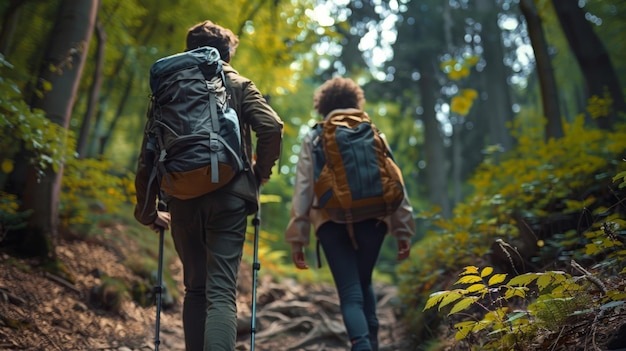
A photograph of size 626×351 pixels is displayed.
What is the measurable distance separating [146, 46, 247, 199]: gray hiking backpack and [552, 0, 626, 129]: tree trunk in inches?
198

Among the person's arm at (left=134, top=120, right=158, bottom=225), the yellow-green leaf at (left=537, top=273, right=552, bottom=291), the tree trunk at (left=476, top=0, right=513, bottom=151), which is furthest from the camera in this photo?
the tree trunk at (left=476, top=0, right=513, bottom=151)

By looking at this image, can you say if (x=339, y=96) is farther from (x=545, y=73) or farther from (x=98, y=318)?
(x=545, y=73)

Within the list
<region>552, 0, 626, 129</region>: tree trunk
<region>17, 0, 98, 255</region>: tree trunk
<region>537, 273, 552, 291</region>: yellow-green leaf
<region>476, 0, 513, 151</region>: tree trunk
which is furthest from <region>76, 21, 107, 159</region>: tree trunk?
<region>476, 0, 513, 151</region>: tree trunk

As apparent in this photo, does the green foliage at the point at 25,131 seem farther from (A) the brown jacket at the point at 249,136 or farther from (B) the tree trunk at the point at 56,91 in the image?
(A) the brown jacket at the point at 249,136

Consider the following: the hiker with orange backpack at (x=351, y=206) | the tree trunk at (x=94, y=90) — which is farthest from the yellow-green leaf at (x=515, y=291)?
the tree trunk at (x=94, y=90)

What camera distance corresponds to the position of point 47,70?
5.32m

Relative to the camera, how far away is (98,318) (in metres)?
4.83

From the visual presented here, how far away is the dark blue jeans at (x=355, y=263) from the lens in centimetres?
383

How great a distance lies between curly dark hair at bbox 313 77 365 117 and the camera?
442 centimetres

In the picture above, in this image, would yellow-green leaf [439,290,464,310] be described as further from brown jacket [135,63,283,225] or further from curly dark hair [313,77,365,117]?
curly dark hair [313,77,365,117]

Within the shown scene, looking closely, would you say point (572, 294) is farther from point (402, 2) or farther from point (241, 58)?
point (402, 2)

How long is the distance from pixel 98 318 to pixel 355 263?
2404mm

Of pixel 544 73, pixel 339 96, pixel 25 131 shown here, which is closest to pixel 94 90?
pixel 25 131

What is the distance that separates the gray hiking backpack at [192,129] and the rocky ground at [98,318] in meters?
1.71
